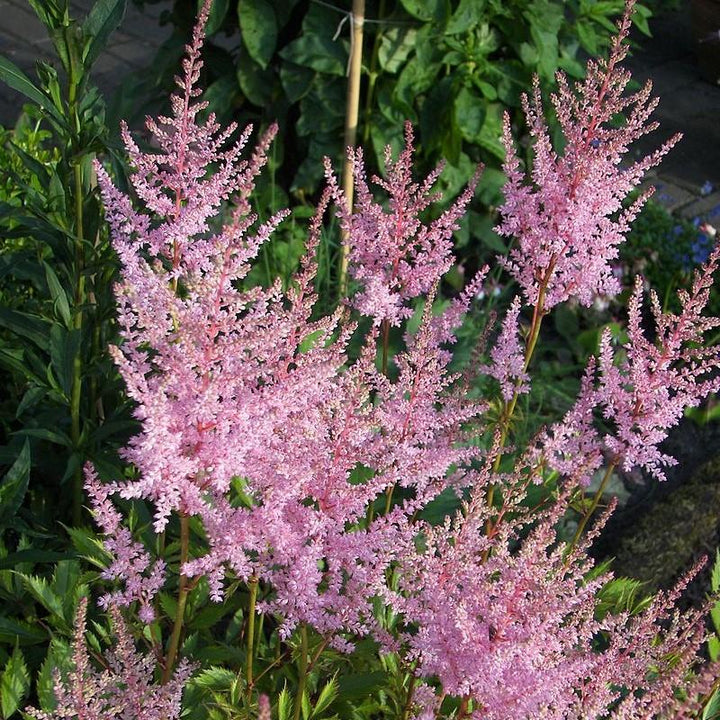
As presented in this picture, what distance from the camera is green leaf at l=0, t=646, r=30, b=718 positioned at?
Answer: 5.92 ft

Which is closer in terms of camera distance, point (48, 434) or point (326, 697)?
point (326, 697)

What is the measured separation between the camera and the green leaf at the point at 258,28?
155 inches

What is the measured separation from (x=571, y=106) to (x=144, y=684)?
130cm

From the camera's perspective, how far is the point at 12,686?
1837 mm

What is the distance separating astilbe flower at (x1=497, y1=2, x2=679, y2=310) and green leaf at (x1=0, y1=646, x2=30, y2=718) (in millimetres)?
1219

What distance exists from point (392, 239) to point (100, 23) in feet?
2.69

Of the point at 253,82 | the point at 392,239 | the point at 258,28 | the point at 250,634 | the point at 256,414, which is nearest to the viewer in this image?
the point at 256,414

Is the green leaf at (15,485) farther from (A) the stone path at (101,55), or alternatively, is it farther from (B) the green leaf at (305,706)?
(A) the stone path at (101,55)

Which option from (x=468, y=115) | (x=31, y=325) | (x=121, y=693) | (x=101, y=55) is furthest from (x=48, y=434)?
(x=101, y=55)

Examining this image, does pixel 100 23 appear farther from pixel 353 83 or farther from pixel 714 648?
pixel 714 648

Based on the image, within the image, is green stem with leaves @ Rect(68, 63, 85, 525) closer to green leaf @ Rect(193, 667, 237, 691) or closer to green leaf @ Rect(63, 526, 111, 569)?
green leaf @ Rect(63, 526, 111, 569)

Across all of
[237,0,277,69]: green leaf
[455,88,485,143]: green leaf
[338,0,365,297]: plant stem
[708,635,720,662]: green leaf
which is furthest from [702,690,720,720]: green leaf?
[237,0,277,69]: green leaf

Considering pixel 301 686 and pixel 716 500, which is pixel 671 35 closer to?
pixel 716 500

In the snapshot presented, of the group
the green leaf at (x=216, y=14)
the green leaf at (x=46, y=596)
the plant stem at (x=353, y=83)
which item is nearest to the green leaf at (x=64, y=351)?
the green leaf at (x=46, y=596)
